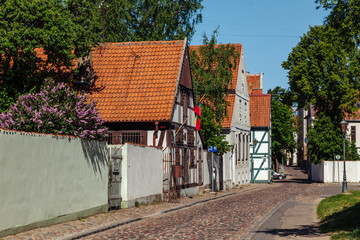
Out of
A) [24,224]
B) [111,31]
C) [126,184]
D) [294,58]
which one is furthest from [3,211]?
[294,58]

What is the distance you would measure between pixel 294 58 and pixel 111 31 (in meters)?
24.7

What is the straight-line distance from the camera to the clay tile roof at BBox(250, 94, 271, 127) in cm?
6072

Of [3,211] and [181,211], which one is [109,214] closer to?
[181,211]

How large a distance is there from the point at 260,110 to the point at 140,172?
40506mm

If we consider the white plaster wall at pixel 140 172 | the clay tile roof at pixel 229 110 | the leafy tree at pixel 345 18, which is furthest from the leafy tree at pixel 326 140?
the leafy tree at pixel 345 18

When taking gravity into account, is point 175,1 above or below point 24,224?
above

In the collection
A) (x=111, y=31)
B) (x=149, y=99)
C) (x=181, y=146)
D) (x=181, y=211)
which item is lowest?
(x=181, y=211)

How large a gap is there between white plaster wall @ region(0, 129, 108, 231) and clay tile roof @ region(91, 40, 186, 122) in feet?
26.6

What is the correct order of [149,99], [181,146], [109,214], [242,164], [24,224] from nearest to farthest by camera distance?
1. [24,224]
2. [109,214]
3. [149,99]
4. [181,146]
5. [242,164]

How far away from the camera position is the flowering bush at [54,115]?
18.6m

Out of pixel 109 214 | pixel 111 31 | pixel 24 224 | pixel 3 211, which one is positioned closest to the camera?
pixel 3 211

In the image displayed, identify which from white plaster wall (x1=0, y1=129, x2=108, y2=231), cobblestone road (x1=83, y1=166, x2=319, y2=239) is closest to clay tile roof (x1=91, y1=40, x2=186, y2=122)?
cobblestone road (x1=83, y1=166, x2=319, y2=239)

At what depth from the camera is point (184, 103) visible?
3050cm

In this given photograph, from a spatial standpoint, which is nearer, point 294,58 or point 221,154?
point 221,154
